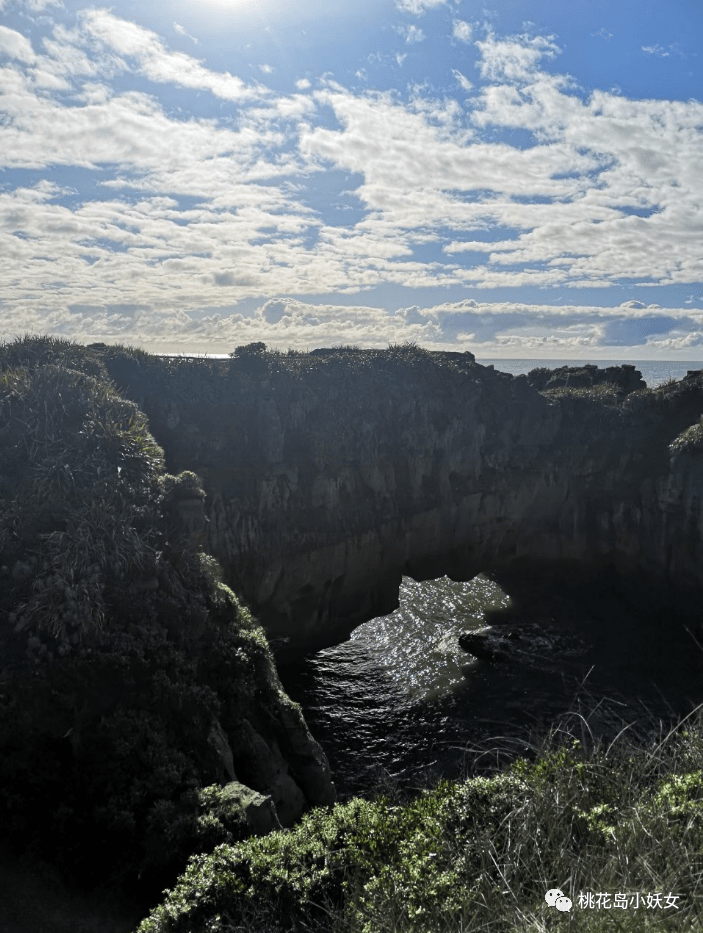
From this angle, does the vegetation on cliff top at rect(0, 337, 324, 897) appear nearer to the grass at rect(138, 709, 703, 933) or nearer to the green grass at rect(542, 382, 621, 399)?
the grass at rect(138, 709, 703, 933)

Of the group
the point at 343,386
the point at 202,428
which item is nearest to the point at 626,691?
the point at 343,386

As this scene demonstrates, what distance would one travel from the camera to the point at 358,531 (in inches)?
1549

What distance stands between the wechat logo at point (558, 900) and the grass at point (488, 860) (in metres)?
0.09

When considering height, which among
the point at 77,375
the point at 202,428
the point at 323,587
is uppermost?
the point at 77,375

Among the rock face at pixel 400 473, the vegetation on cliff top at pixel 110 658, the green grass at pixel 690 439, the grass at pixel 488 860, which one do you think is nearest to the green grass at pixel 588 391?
the rock face at pixel 400 473

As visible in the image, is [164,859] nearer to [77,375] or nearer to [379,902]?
[379,902]

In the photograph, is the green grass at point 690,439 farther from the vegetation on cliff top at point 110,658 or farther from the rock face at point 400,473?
the vegetation on cliff top at point 110,658

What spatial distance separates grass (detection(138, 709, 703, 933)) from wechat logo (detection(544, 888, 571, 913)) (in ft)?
0.30

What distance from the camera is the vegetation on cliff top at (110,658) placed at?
47.2ft

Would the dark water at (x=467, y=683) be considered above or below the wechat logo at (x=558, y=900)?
below

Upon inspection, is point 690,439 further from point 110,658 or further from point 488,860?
point 110,658

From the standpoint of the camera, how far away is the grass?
8.96m

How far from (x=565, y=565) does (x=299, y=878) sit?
38.6m

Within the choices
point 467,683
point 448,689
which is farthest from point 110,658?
point 467,683
